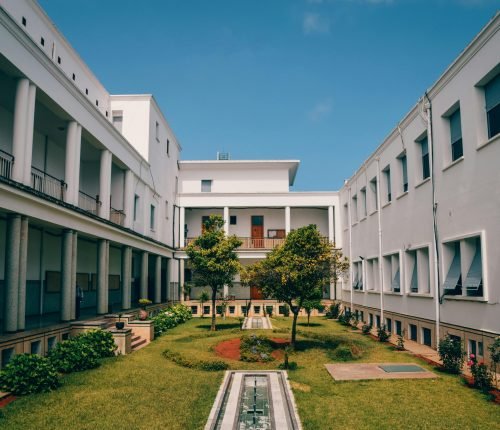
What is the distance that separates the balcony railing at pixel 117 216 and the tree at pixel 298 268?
383 inches

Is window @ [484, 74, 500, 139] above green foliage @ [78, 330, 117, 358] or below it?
above

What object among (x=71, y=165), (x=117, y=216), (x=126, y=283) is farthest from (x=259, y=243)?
(x=71, y=165)

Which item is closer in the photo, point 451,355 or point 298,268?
point 451,355

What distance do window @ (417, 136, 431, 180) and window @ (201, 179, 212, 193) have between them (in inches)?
845

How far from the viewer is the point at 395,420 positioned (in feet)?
27.8

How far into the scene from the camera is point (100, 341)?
1475 centimetres

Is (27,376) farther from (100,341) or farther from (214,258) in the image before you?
(214,258)

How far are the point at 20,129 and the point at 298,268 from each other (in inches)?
371

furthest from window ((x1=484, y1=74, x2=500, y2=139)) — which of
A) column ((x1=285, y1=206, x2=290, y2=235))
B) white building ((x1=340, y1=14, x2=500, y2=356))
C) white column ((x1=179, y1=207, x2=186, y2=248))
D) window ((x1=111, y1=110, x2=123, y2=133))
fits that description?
white column ((x1=179, y1=207, x2=186, y2=248))

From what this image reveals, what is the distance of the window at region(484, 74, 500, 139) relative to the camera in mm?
12594

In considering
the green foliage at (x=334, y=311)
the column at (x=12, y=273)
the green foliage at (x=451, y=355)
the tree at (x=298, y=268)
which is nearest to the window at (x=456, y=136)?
the tree at (x=298, y=268)

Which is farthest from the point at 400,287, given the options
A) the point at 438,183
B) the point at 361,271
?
the point at 361,271

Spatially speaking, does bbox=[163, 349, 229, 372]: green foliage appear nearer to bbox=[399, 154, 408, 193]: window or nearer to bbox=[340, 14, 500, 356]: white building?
bbox=[340, 14, 500, 356]: white building

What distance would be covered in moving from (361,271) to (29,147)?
777 inches
